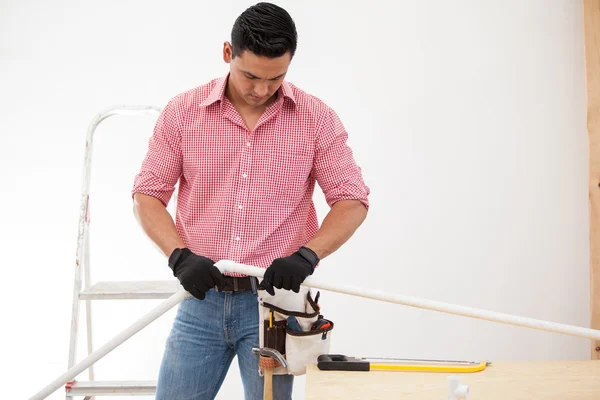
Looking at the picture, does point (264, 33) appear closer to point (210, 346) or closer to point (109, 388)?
point (210, 346)

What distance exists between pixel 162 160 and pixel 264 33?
0.43 m

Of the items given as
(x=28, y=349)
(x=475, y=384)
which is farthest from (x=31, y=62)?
(x=475, y=384)

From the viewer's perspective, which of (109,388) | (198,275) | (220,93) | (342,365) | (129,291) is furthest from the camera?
(129,291)

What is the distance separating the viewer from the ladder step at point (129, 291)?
89.6 inches

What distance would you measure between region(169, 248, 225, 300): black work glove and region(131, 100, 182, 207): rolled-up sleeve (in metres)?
0.26

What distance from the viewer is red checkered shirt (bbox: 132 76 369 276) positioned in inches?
68.6

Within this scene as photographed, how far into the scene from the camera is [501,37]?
10.3 feet

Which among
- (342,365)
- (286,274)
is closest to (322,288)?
(286,274)

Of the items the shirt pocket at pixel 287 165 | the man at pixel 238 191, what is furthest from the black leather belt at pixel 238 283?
the shirt pocket at pixel 287 165

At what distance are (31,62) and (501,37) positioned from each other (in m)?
2.15

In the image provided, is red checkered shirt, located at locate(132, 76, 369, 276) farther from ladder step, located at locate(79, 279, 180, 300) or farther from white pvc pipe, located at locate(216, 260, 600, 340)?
ladder step, located at locate(79, 279, 180, 300)

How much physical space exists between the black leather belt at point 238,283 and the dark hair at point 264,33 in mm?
548

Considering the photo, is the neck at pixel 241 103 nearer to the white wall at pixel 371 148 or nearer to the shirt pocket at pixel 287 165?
the shirt pocket at pixel 287 165

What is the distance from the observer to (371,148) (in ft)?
10.3
